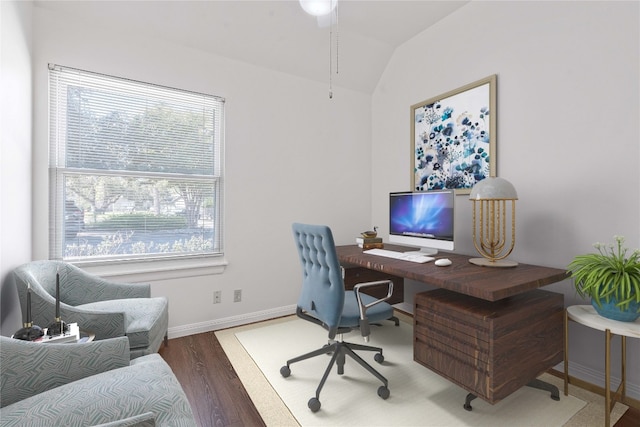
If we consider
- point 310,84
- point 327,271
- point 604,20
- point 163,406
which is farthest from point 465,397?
point 310,84

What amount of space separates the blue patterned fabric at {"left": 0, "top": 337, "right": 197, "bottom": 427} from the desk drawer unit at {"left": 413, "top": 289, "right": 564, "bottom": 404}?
1284mm

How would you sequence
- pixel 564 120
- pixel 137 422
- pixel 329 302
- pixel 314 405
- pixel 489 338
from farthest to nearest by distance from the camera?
1. pixel 564 120
2. pixel 329 302
3. pixel 314 405
4. pixel 489 338
5. pixel 137 422

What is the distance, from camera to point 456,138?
263cm

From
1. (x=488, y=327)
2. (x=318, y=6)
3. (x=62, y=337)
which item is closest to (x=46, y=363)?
(x=62, y=337)

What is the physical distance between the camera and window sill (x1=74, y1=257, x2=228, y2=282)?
237 centimetres

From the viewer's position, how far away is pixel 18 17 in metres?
1.85

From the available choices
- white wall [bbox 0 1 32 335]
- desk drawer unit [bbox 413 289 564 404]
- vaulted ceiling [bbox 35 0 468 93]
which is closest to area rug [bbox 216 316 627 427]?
desk drawer unit [bbox 413 289 564 404]

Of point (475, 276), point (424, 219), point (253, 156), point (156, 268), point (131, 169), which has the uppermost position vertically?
point (253, 156)

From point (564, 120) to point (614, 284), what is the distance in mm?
1122

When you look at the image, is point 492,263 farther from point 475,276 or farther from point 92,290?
point 92,290

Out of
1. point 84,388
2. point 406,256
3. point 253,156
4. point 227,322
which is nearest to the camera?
point 84,388

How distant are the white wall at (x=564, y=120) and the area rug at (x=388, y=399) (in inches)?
16.3

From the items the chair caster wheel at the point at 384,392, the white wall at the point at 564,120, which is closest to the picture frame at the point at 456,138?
the white wall at the point at 564,120

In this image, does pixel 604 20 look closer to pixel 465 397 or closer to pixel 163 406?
pixel 465 397
